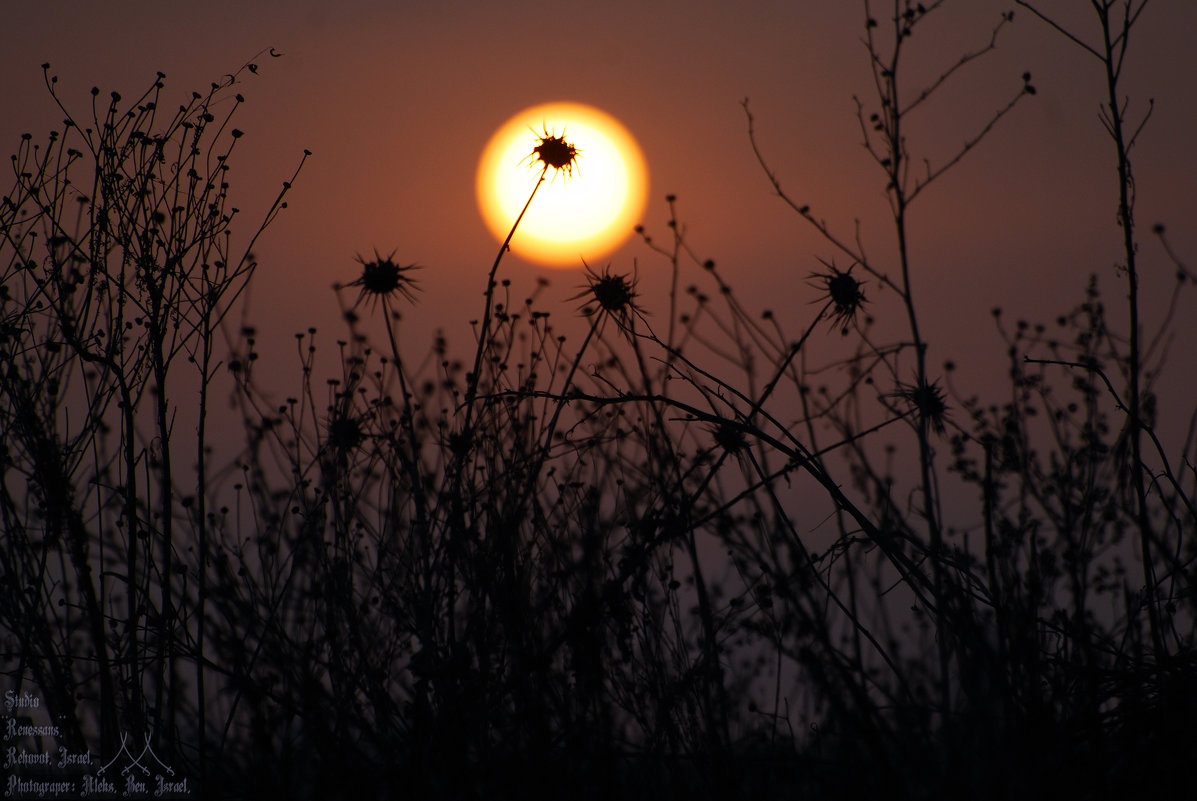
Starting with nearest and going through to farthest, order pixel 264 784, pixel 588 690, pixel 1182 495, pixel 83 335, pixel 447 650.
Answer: pixel 264 784
pixel 1182 495
pixel 588 690
pixel 447 650
pixel 83 335

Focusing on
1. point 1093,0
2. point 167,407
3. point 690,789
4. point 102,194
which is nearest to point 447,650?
point 690,789

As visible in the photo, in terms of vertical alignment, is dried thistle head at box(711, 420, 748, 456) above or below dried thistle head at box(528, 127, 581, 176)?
below

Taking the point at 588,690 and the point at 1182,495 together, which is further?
the point at 588,690

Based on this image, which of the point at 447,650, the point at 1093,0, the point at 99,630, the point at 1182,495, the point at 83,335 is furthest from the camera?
the point at 1093,0

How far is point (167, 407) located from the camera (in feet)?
17.4

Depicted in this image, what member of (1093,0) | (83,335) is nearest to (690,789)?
(83,335)

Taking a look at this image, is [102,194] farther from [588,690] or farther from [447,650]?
[588,690]

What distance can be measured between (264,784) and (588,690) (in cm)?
115

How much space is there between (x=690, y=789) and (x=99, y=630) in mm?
2651

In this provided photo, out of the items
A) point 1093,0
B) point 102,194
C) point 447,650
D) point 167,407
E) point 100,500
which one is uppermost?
point 1093,0

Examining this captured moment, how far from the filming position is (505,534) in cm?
393

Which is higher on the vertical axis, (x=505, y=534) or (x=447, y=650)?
(x=505, y=534)

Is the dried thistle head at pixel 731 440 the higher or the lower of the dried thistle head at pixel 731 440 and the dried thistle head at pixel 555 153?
the lower

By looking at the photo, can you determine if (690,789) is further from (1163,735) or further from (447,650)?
(1163,735)
